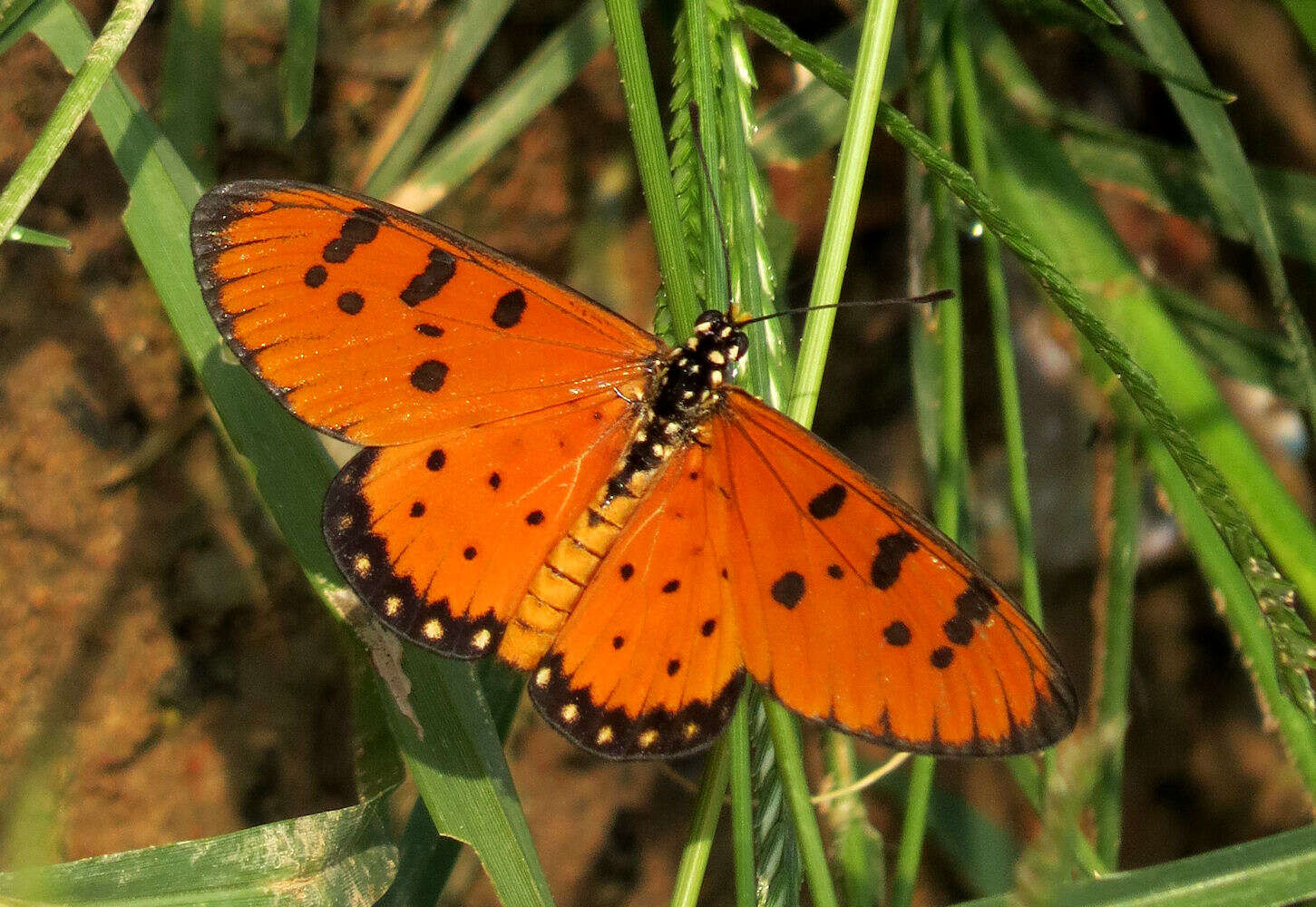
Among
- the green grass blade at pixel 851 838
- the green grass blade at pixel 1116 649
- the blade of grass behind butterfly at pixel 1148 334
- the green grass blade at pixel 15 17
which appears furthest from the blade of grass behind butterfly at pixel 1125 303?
the green grass blade at pixel 15 17

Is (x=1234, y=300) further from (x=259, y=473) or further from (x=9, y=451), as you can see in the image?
(x=9, y=451)

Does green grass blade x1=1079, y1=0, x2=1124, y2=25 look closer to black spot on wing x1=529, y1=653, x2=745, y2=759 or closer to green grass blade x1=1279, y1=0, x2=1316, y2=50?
green grass blade x1=1279, y1=0, x2=1316, y2=50

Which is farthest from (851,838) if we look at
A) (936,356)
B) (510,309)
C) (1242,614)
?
(510,309)

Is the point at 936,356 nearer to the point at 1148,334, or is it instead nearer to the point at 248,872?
the point at 1148,334

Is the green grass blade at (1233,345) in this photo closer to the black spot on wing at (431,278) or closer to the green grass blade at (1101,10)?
the green grass blade at (1101,10)

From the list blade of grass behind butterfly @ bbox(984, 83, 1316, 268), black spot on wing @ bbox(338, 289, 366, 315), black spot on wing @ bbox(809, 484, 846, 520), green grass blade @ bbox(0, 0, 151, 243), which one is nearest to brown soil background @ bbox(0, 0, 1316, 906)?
blade of grass behind butterfly @ bbox(984, 83, 1316, 268)
